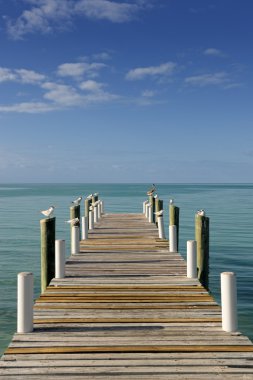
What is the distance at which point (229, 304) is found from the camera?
794cm

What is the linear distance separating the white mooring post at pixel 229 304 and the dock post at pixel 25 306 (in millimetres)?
3560

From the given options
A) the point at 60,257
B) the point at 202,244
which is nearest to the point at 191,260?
the point at 202,244

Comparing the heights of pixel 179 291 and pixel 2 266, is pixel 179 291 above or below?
above

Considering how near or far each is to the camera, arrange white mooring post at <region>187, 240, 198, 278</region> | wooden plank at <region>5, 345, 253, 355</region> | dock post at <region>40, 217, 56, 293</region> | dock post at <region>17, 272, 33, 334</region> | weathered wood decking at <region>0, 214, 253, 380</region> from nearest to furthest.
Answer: weathered wood decking at <region>0, 214, 253, 380</region>
wooden plank at <region>5, 345, 253, 355</region>
dock post at <region>17, 272, 33, 334</region>
white mooring post at <region>187, 240, 198, 278</region>
dock post at <region>40, 217, 56, 293</region>

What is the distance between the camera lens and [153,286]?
37.1ft

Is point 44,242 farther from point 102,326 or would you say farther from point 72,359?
point 72,359

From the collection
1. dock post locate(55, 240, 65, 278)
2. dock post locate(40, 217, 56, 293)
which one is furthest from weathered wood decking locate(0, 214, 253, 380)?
dock post locate(40, 217, 56, 293)

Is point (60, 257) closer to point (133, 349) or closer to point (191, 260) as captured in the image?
point (191, 260)

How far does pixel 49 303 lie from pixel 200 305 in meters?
3.36

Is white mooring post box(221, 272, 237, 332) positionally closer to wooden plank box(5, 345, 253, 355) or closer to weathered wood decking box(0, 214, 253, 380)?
weathered wood decking box(0, 214, 253, 380)

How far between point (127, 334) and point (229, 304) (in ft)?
6.38

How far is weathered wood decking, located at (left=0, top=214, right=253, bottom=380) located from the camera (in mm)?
6406

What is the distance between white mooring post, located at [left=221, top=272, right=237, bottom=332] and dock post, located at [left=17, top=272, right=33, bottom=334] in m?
3.56

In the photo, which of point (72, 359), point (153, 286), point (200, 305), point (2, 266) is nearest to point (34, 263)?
point (2, 266)
